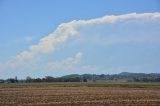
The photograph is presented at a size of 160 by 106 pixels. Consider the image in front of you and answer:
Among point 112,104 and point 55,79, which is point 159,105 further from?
point 55,79

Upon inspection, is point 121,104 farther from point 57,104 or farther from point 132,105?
point 57,104

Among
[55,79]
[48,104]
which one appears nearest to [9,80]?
[55,79]

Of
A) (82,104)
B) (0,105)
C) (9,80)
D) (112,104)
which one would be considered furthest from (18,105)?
(9,80)

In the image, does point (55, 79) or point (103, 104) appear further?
point (55, 79)

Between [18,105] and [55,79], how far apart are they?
423 ft

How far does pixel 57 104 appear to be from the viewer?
3384cm

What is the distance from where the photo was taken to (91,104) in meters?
33.8

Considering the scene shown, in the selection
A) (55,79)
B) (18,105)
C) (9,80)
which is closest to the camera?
(18,105)

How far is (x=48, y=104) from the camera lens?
34.0 metres

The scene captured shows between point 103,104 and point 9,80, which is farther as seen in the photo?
point 9,80

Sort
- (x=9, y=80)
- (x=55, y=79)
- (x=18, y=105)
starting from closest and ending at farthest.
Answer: (x=18, y=105) → (x=9, y=80) → (x=55, y=79)

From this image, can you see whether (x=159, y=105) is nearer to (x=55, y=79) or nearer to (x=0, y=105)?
(x=0, y=105)

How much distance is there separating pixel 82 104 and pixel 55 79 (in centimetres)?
12823

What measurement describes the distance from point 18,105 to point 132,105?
826 cm
